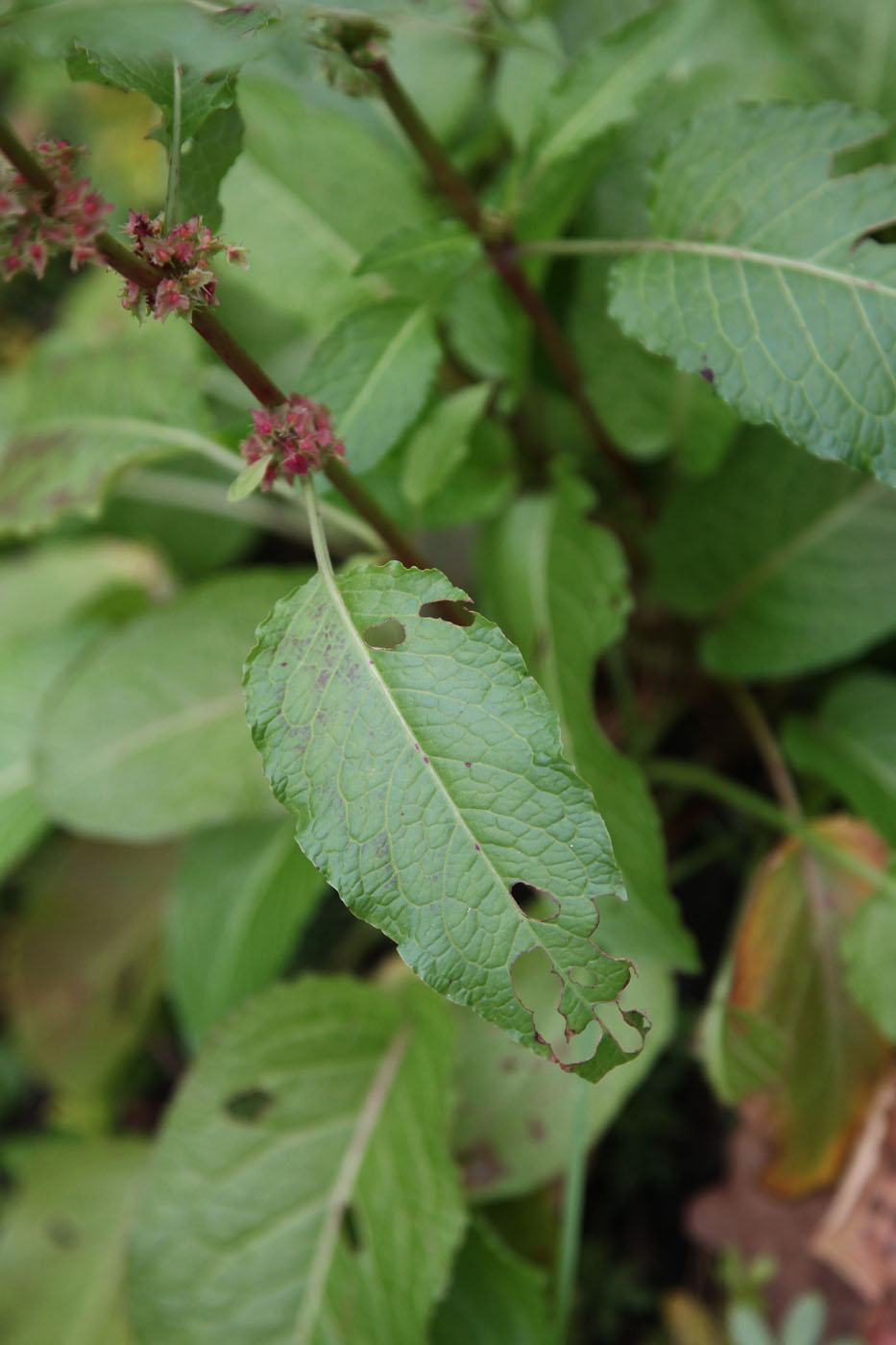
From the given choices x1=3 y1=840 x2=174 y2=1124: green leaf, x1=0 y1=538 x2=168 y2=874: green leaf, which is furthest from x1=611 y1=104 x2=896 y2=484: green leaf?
x1=3 y1=840 x2=174 y2=1124: green leaf

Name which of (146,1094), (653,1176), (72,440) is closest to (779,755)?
(653,1176)

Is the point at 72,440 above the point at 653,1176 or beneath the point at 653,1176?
above

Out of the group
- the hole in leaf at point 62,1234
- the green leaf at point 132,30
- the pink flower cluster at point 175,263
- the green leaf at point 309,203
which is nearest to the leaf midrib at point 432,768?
the pink flower cluster at point 175,263

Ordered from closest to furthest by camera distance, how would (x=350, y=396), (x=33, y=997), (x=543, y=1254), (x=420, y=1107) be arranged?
(x=350, y=396), (x=420, y=1107), (x=543, y=1254), (x=33, y=997)

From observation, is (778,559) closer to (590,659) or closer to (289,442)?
(590,659)

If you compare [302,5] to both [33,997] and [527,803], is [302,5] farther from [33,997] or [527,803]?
[33,997]

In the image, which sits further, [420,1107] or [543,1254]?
[543,1254]

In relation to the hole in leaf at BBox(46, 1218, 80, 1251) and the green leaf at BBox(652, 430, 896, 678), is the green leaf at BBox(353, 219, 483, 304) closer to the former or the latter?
the green leaf at BBox(652, 430, 896, 678)
